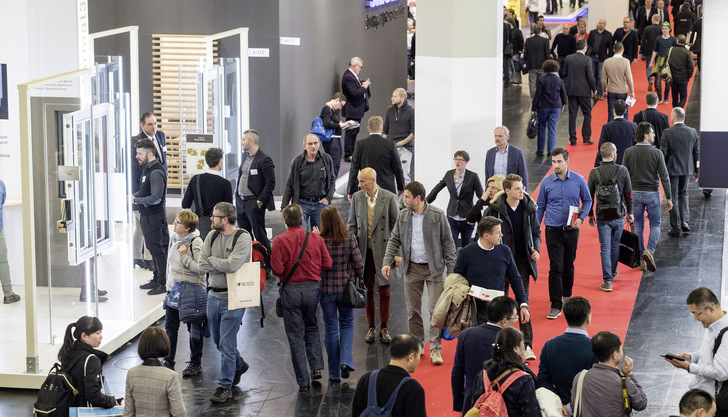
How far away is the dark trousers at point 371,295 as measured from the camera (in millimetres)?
8891

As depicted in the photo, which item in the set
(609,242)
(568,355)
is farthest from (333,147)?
(568,355)

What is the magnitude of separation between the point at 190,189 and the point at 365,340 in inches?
88.2

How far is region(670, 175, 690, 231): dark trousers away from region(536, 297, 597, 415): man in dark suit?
7107 mm

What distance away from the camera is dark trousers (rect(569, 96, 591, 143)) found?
1658cm

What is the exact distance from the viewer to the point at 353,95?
639 inches

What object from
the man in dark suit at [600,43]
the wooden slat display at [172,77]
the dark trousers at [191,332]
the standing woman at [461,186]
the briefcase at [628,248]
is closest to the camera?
the dark trousers at [191,332]

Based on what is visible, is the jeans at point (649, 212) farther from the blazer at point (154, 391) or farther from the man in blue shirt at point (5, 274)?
the blazer at point (154, 391)

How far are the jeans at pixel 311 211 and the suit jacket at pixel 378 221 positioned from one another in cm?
173

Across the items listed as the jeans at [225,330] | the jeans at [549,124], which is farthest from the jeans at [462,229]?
the jeans at [549,124]

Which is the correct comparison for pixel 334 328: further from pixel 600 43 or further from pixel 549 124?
pixel 600 43

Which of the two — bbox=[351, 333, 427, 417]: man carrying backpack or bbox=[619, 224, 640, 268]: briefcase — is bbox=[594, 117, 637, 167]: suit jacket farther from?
bbox=[351, 333, 427, 417]: man carrying backpack

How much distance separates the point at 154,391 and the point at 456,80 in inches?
287

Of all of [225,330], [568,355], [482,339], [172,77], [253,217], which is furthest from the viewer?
[172,77]

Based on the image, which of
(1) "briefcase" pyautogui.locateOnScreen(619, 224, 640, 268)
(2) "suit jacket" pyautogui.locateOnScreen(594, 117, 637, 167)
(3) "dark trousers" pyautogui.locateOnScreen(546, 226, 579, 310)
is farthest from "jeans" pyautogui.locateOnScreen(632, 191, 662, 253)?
(3) "dark trousers" pyautogui.locateOnScreen(546, 226, 579, 310)
